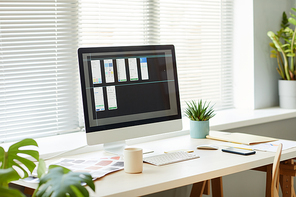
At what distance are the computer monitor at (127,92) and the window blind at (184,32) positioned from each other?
0.56 metres

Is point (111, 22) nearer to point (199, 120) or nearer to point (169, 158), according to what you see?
point (199, 120)

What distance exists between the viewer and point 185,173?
1.38 meters

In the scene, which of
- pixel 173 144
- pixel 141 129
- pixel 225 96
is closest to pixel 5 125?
pixel 141 129

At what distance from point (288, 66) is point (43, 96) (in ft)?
6.66

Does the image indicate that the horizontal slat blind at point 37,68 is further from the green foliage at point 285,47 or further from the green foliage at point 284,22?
the green foliage at point 284,22

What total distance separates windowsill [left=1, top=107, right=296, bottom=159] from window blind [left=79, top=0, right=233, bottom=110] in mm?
187

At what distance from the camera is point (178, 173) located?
1.39 meters

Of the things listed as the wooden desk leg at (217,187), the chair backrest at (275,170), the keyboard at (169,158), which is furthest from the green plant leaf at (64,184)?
the wooden desk leg at (217,187)

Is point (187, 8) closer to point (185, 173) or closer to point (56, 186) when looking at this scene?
point (185, 173)

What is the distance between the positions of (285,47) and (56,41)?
6.21 ft

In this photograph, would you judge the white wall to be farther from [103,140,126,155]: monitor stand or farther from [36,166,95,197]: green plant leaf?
[36,166,95,197]: green plant leaf

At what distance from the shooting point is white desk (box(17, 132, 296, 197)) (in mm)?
1239

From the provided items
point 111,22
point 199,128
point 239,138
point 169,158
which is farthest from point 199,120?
point 111,22

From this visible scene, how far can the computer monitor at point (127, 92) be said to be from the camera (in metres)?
1.60
